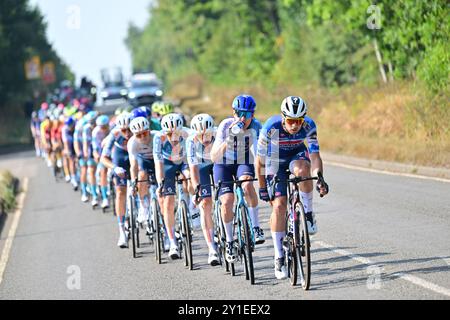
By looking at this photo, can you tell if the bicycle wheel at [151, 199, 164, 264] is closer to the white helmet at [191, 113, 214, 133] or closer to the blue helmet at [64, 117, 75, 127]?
the white helmet at [191, 113, 214, 133]

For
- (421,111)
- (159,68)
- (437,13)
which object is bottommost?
(159,68)

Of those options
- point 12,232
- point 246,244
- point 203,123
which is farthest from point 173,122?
point 12,232

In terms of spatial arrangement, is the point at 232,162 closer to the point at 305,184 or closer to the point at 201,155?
the point at 201,155

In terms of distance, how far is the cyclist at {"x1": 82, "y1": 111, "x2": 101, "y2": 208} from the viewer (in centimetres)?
2183

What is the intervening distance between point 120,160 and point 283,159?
236 inches

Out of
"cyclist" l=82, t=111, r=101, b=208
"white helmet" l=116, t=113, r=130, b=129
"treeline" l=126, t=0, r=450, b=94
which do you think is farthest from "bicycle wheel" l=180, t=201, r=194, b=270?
"treeline" l=126, t=0, r=450, b=94

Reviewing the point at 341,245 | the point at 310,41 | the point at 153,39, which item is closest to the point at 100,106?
the point at 310,41

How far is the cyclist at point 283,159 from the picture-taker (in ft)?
35.5

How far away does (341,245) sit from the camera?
13.5m

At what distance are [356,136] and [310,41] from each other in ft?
59.8

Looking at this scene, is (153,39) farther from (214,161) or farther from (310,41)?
(214,161)

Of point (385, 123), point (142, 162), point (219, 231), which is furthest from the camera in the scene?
point (385, 123)

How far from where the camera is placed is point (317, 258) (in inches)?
500
